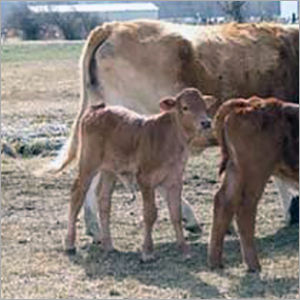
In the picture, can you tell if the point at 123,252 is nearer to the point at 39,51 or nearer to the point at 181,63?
the point at 181,63

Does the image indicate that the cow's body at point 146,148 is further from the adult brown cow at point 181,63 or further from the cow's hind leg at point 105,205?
the adult brown cow at point 181,63

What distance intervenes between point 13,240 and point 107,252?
2.62ft

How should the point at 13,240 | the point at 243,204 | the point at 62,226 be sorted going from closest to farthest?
the point at 243,204, the point at 13,240, the point at 62,226

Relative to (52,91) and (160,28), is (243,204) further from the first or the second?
(52,91)

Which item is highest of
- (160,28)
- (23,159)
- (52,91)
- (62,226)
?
(160,28)

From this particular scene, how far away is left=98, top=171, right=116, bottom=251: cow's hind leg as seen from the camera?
7.51 m

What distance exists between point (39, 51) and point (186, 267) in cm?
3415

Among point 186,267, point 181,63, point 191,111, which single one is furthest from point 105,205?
point 181,63

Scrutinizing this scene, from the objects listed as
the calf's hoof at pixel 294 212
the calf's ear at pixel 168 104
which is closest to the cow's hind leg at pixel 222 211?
the calf's ear at pixel 168 104

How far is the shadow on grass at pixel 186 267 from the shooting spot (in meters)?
6.36

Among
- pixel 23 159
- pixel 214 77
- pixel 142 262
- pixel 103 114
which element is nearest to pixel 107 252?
pixel 142 262

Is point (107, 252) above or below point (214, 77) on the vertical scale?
below

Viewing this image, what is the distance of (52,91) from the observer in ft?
79.4

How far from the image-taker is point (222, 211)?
6852 millimetres
